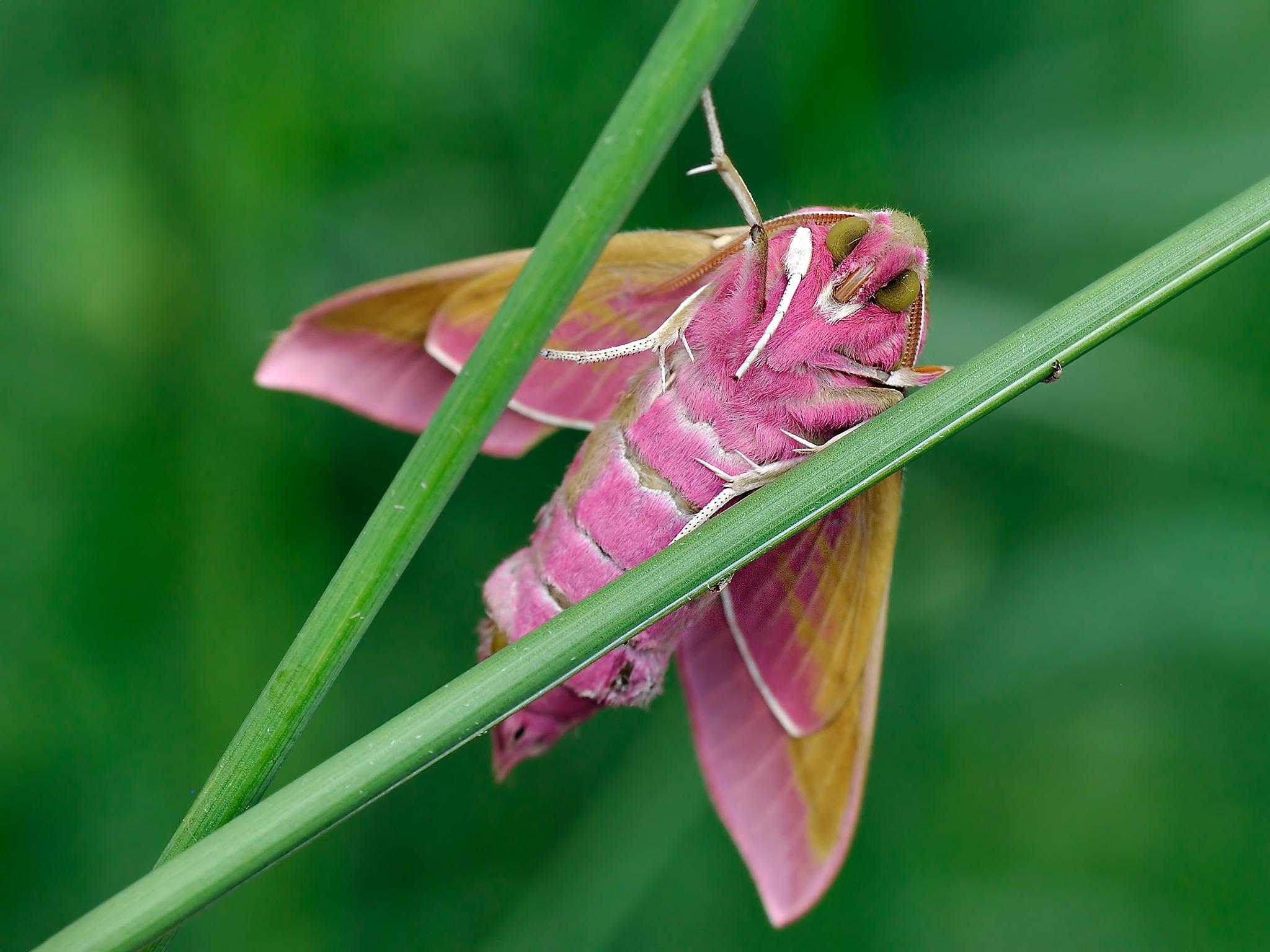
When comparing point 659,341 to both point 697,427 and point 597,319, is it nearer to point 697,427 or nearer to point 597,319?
point 697,427

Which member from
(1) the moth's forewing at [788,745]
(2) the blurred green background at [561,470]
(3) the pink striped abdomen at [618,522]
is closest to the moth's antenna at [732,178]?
(3) the pink striped abdomen at [618,522]

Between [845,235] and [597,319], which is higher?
[845,235]

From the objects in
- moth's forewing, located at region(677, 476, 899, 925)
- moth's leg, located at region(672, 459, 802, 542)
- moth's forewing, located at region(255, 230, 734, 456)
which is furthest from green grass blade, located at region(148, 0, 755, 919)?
moth's forewing, located at region(677, 476, 899, 925)

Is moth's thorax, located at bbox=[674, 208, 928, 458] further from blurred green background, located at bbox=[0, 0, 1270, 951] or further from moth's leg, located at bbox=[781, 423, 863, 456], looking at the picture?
blurred green background, located at bbox=[0, 0, 1270, 951]

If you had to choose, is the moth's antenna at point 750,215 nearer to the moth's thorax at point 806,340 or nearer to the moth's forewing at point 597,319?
the moth's thorax at point 806,340

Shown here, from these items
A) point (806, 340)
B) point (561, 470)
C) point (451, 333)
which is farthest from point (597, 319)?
point (561, 470)

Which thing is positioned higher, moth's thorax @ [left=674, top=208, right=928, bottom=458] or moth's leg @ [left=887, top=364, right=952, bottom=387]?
moth's thorax @ [left=674, top=208, right=928, bottom=458]
